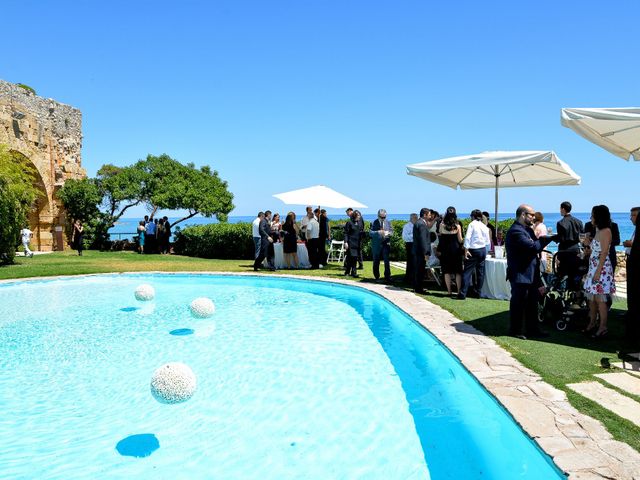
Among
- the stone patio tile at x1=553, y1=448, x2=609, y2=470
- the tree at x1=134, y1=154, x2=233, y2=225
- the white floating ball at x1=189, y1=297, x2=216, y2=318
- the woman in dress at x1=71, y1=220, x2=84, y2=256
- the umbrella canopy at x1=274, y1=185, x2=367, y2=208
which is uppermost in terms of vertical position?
the tree at x1=134, y1=154, x2=233, y2=225

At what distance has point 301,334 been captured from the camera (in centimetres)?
777

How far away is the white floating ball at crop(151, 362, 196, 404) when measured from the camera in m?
4.18

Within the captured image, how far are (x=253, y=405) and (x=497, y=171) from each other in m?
8.18

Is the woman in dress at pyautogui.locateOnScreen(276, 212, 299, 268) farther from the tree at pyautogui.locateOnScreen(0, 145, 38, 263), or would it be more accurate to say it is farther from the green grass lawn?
the tree at pyautogui.locateOnScreen(0, 145, 38, 263)

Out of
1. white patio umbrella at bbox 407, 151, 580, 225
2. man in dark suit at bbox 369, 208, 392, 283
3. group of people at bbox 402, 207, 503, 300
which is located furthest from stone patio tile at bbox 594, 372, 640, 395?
man in dark suit at bbox 369, 208, 392, 283

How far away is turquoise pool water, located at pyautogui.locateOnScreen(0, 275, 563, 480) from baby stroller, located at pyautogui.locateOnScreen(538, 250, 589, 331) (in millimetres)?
1951

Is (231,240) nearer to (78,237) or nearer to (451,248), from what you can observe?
(78,237)

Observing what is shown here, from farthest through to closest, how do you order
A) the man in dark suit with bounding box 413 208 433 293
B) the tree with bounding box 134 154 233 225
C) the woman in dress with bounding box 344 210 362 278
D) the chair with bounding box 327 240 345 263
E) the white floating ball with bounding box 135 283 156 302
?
the tree with bounding box 134 154 233 225, the chair with bounding box 327 240 345 263, the woman in dress with bounding box 344 210 362 278, the white floating ball with bounding box 135 283 156 302, the man in dark suit with bounding box 413 208 433 293

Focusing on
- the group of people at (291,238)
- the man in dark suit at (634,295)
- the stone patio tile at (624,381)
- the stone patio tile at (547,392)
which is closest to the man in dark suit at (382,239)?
the group of people at (291,238)

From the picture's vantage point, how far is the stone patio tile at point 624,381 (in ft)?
14.0

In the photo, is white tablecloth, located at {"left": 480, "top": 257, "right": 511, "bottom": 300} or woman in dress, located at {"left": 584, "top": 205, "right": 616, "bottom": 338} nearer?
woman in dress, located at {"left": 584, "top": 205, "right": 616, "bottom": 338}

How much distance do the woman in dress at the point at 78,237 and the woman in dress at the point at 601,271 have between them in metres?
19.6

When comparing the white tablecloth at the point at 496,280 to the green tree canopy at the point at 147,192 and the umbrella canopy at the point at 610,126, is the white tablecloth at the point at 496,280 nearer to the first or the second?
the umbrella canopy at the point at 610,126

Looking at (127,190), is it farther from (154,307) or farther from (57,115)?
(154,307)
